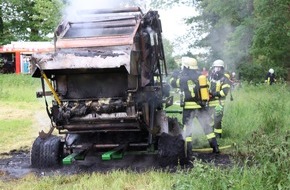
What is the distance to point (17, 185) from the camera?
6816mm

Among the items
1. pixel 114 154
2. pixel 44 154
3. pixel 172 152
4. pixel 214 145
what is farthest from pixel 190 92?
pixel 44 154

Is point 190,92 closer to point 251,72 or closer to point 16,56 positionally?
point 251,72

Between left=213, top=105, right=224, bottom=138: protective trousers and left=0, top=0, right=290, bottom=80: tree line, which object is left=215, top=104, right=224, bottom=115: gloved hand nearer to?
left=213, top=105, right=224, bottom=138: protective trousers

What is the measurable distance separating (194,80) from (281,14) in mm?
10475

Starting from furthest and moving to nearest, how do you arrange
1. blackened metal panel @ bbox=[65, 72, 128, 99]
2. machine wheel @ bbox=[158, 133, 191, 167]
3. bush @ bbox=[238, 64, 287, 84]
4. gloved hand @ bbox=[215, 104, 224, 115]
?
bush @ bbox=[238, 64, 287, 84] < gloved hand @ bbox=[215, 104, 224, 115] < blackened metal panel @ bbox=[65, 72, 128, 99] < machine wheel @ bbox=[158, 133, 191, 167]

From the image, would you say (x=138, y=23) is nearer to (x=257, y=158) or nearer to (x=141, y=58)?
(x=141, y=58)

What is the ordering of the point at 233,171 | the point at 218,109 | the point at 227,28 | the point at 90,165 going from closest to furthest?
the point at 233,171 < the point at 90,165 < the point at 218,109 < the point at 227,28

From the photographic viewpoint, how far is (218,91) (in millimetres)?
9797

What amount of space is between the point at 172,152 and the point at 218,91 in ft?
7.70

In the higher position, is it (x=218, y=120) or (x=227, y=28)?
(x=227, y=28)

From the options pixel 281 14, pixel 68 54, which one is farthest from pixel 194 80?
pixel 281 14

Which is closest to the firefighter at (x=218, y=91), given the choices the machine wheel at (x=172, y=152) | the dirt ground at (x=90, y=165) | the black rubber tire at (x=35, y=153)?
the dirt ground at (x=90, y=165)

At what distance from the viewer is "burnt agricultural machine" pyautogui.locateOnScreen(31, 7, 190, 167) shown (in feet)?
25.2

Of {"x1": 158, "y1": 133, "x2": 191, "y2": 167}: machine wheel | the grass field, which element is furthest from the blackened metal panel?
the grass field
